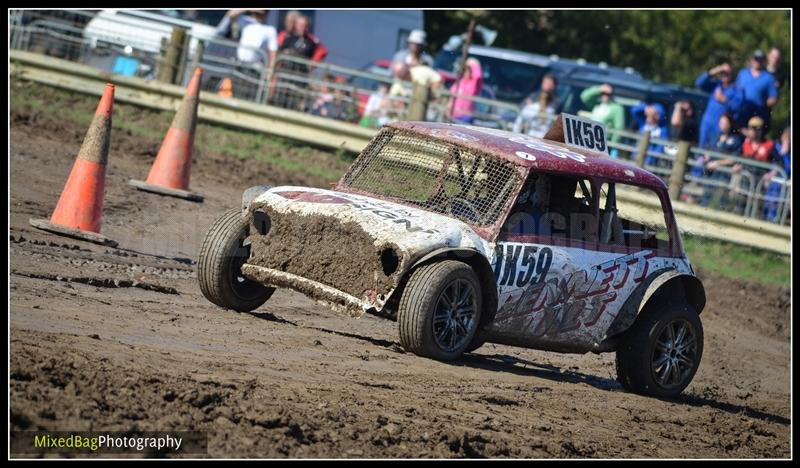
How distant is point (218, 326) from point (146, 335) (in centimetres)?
81

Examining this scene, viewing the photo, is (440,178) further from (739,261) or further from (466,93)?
(466,93)

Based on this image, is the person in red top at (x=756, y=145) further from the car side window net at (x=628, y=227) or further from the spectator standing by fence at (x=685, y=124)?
the car side window net at (x=628, y=227)

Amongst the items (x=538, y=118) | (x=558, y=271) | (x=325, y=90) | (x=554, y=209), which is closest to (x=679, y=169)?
(x=538, y=118)

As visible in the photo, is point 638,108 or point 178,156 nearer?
point 178,156

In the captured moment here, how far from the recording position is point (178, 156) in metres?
12.8

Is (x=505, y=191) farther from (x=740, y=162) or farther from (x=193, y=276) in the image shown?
(x=740, y=162)

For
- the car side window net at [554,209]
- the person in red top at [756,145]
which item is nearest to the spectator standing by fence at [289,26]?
the person in red top at [756,145]

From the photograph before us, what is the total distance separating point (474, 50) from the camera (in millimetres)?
24672

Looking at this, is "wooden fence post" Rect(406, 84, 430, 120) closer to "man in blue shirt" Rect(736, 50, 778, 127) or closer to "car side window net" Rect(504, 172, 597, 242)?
"man in blue shirt" Rect(736, 50, 778, 127)

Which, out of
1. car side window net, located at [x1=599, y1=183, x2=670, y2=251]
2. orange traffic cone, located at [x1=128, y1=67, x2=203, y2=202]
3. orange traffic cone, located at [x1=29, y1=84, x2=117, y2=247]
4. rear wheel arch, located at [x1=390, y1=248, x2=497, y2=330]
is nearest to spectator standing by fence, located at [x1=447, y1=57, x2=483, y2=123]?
orange traffic cone, located at [x1=128, y1=67, x2=203, y2=202]

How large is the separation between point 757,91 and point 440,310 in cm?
1180

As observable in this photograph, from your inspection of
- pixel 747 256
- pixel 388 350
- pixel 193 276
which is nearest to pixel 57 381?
pixel 388 350

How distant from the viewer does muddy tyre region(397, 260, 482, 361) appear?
7727 mm

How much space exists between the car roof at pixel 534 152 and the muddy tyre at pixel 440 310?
100cm
